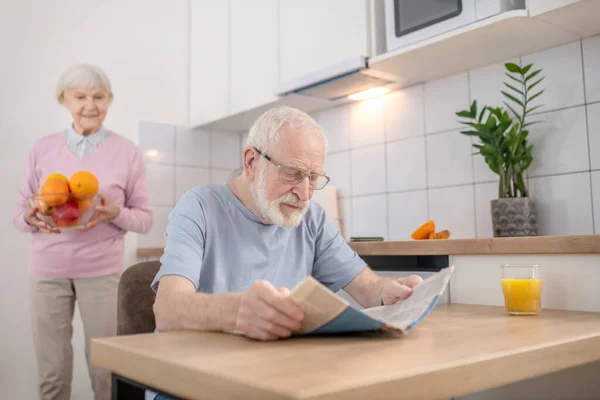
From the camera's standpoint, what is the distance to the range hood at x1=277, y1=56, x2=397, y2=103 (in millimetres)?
2102

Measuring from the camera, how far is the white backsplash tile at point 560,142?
1.83 metres

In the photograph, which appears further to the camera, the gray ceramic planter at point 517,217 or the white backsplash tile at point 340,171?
the white backsplash tile at point 340,171

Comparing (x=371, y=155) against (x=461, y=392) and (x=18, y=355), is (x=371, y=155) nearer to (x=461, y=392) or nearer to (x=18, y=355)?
(x=18, y=355)

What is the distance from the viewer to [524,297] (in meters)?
1.12

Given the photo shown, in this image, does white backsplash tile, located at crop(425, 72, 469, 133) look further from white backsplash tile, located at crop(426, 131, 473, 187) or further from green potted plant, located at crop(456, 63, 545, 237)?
green potted plant, located at crop(456, 63, 545, 237)

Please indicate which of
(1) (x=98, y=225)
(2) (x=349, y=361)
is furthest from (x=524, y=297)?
(1) (x=98, y=225)

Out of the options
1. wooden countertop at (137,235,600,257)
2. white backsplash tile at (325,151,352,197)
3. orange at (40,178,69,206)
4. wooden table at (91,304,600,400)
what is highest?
white backsplash tile at (325,151,352,197)

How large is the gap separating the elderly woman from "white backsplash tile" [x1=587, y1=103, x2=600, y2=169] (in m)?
1.56

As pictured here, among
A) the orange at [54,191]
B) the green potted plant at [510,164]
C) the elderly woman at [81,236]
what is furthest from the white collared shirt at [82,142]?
the green potted plant at [510,164]

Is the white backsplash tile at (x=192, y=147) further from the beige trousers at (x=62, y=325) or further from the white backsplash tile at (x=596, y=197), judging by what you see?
the white backsplash tile at (x=596, y=197)

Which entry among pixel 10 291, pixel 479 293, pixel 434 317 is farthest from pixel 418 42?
pixel 10 291

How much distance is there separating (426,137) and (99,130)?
4.19 ft


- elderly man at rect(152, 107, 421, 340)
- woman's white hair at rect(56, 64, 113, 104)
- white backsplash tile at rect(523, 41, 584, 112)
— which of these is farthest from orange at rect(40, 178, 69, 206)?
white backsplash tile at rect(523, 41, 584, 112)

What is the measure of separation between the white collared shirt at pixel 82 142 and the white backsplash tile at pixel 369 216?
1.11 m
